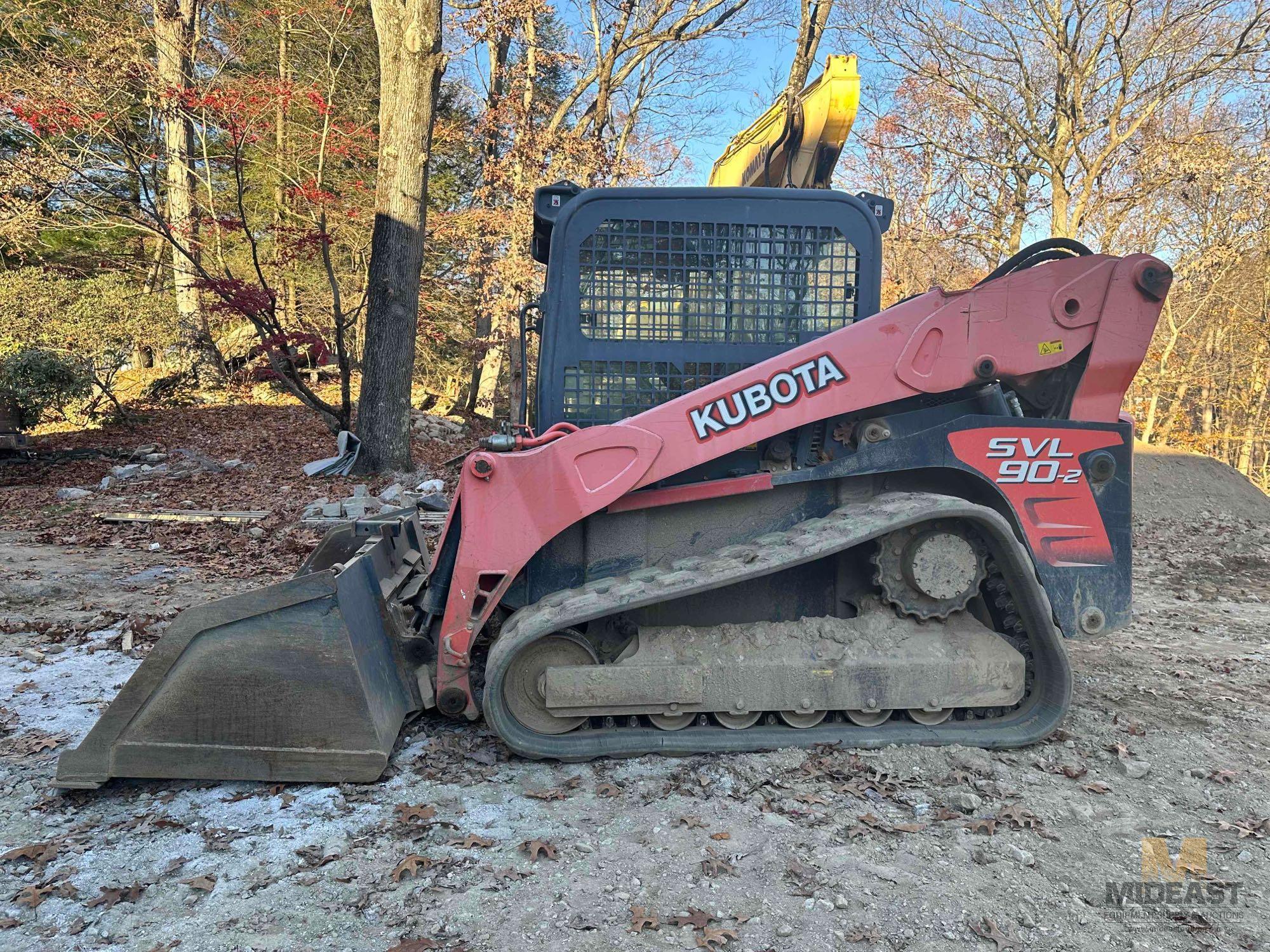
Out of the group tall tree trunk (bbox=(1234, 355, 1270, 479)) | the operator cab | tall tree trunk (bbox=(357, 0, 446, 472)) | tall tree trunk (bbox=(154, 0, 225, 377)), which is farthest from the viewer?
tall tree trunk (bbox=(1234, 355, 1270, 479))

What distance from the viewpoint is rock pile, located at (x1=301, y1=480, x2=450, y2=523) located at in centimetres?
830

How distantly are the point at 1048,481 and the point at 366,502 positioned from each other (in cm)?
682

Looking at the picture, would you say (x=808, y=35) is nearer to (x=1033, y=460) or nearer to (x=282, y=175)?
(x=282, y=175)

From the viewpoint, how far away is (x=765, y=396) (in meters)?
3.39

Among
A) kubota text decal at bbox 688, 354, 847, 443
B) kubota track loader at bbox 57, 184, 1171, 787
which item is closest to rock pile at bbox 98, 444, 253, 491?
kubota track loader at bbox 57, 184, 1171, 787

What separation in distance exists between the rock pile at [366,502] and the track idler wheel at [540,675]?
177 inches

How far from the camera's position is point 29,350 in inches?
497

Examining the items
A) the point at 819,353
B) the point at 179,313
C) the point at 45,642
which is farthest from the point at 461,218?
the point at 819,353

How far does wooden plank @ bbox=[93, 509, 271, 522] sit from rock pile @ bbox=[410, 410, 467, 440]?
21.5ft

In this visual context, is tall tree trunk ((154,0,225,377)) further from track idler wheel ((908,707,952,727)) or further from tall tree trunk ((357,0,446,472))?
track idler wheel ((908,707,952,727))

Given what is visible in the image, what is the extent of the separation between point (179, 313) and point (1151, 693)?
16.8 m

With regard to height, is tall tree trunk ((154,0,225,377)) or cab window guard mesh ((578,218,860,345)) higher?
Result: tall tree trunk ((154,0,225,377))

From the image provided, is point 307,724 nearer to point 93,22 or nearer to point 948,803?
Result: point 948,803

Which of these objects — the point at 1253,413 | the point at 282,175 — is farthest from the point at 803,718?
the point at 1253,413
